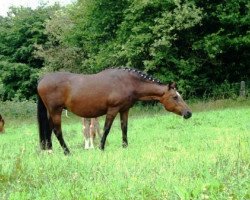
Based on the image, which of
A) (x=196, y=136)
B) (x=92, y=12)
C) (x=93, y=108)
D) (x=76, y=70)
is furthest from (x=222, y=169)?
(x=76, y=70)

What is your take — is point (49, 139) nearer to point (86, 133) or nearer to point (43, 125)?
point (43, 125)

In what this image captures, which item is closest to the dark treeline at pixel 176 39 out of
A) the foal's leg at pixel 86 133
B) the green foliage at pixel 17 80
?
the green foliage at pixel 17 80

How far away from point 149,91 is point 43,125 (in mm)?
2827

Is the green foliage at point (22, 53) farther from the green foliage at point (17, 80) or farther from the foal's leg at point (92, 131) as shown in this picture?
the foal's leg at point (92, 131)

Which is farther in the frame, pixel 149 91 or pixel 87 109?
pixel 149 91

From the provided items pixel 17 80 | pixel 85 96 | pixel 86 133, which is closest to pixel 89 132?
pixel 86 133

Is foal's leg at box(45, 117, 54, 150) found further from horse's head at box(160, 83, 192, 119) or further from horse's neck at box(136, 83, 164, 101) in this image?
horse's head at box(160, 83, 192, 119)

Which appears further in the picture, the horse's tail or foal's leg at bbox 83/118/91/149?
foal's leg at bbox 83/118/91/149

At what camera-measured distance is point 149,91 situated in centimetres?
1340

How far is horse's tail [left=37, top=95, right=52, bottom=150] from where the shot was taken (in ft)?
42.1

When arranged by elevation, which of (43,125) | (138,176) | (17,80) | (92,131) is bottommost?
(17,80)

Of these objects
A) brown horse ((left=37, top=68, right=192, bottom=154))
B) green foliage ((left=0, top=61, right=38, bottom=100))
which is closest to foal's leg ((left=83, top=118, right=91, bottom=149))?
brown horse ((left=37, top=68, right=192, bottom=154))

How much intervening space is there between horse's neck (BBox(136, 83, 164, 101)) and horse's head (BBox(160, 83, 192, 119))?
15 cm

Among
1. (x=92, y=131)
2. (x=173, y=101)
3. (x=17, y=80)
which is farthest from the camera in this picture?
(x=17, y=80)
